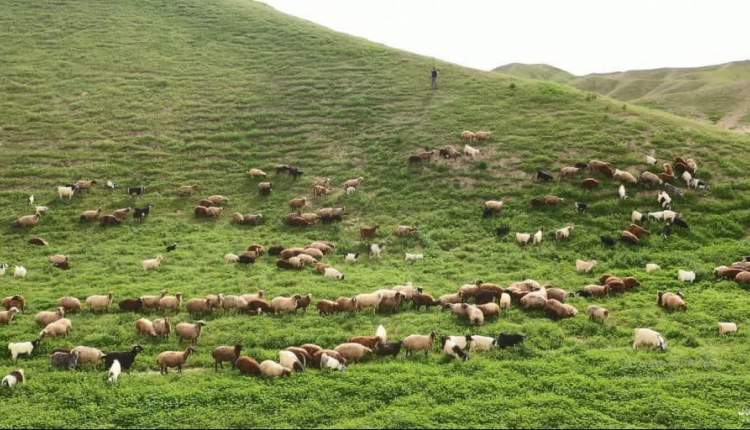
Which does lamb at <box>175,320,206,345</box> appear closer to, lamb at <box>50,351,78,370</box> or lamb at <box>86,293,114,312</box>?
lamb at <box>50,351,78,370</box>

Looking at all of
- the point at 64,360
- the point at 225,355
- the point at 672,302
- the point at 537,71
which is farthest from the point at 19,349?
the point at 537,71

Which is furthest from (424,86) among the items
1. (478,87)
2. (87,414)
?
(87,414)

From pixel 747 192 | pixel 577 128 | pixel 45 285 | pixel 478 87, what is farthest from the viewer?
pixel 478 87

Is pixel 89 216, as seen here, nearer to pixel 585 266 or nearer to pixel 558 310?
pixel 558 310

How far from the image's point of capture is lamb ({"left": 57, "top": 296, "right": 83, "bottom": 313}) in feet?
65.8

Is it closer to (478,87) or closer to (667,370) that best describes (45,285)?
(667,370)

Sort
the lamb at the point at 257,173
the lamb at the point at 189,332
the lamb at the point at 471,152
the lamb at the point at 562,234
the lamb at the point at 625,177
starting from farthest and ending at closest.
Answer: the lamb at the point at 257,173 → the lamb at the point at 471,152 → the lamb at the point at 625,177 → the lamb at the point at 562,234 → the lamb at the point at 189,332

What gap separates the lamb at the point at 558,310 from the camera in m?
19.0

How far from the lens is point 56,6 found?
67.3m

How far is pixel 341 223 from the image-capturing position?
29859mm

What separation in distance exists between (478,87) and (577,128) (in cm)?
1266

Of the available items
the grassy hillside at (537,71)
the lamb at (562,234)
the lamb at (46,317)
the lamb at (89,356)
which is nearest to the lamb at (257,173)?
the lamb at (46,317)

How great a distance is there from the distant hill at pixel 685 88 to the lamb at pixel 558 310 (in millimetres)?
54928

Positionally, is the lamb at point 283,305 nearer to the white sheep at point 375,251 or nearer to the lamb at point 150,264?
the white sheep at point 375,251
